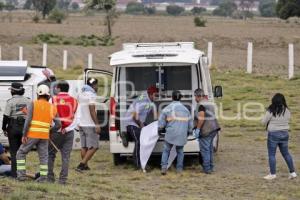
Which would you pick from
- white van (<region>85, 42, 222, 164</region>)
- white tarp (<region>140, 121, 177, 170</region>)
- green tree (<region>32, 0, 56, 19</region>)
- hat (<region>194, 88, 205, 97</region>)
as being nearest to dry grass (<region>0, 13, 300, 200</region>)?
white tarp (<region>140, 121, 177, 170</region>)

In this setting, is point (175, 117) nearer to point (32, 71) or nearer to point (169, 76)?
point (169, 76)

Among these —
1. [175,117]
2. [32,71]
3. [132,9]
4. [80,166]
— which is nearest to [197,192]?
[175,117]

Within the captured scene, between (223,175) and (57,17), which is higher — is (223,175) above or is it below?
above

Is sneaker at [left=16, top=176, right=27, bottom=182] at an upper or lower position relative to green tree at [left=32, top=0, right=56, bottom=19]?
upper

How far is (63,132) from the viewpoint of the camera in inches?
486

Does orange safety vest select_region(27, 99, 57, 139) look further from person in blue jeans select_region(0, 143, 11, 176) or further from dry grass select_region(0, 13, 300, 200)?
person in blue jeans select_region(0, 143, 11, 176)

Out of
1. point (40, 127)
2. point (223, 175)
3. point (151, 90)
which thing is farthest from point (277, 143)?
point (40, 127)

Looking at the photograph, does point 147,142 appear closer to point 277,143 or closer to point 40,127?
point 277,143

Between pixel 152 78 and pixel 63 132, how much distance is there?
3635 mm

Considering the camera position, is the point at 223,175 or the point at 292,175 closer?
the point at 292,175

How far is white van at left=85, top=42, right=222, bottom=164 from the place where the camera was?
14453 millimetres

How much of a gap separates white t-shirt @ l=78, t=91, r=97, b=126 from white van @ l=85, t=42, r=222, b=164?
0.36 meters

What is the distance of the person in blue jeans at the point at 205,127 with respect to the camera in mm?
14188

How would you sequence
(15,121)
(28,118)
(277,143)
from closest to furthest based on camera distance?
(28,118) → (15,121) → (277,143)
